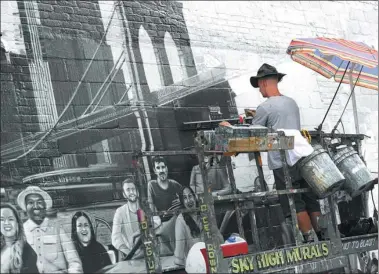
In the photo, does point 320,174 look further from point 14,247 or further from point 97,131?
point 14,247

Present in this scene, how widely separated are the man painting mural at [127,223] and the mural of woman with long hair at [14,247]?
848 millimetres

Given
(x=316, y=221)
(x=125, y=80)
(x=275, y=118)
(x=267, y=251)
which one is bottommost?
(x=267, y=251)

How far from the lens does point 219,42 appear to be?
781 cm

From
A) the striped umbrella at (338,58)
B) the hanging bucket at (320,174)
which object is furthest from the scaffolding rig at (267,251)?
the striped umbrella at (338,58)

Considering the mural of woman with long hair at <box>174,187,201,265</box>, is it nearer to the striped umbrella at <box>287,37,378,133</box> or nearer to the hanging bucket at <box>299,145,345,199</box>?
the hanging bucket at <box>299,145,345,199</box>

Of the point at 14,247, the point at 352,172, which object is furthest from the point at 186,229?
the point at 14,247

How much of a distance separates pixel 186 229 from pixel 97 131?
1.30 metres

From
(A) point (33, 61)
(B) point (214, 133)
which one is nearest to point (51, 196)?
(A) point (33, 61)

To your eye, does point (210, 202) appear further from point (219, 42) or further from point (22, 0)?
point (219, 42)

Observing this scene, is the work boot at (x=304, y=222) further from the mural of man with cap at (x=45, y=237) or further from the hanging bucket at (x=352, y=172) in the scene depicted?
the mural of man with cap at (x=45, y=237)

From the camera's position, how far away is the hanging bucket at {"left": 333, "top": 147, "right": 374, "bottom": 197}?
6852 millimetres

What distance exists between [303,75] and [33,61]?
367cm

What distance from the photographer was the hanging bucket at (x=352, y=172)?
6852mm

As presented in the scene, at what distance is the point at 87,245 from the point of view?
6141mm
